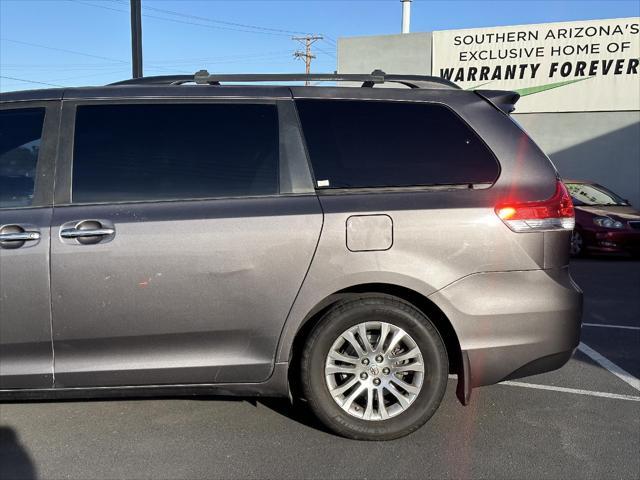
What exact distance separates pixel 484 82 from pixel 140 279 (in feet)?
51.8

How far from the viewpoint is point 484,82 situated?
16891mm

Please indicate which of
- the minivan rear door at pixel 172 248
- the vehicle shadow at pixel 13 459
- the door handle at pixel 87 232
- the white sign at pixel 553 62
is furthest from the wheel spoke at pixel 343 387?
the white sign at pixel 553 62

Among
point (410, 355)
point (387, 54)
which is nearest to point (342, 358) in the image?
point (410, 355)

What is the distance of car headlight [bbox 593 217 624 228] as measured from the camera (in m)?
10.6

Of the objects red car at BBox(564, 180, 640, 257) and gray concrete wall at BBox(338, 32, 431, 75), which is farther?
gray concrete wall at BBox(338, 32, 431, 75)

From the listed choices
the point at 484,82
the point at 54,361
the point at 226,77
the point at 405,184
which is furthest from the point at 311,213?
the point at 484,82

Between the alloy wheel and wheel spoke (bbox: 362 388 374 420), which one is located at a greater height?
the alloy wheel

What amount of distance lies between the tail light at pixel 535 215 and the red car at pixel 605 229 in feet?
25.3

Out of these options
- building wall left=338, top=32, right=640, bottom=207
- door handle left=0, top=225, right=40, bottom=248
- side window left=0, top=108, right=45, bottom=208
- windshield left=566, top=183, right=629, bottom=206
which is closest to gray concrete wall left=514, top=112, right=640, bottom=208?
building wall left=338, top=32, right=640, bottom=207

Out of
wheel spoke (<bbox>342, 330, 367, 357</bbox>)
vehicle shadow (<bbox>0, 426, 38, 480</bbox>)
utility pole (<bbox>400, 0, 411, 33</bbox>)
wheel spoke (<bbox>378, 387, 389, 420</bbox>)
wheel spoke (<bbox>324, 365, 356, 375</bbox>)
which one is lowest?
vehicle shadow (<bbox>0, 426, 38, 480</bbox>)

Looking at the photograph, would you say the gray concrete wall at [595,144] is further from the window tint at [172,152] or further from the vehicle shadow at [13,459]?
the vehicle shadow at [13,459]

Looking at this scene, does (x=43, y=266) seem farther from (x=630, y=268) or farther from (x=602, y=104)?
(x=602, y=104)

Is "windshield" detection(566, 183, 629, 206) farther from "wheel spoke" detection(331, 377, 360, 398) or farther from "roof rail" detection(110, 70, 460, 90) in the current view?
"wheel spoke" detection(331, 377, 360, 398)

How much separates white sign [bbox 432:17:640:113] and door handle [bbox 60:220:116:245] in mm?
15536
